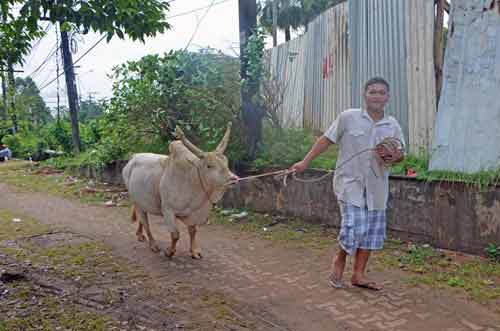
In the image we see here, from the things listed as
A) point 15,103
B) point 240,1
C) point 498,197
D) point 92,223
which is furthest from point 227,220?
point 15,103

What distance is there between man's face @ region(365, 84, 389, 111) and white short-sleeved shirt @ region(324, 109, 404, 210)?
108 mm

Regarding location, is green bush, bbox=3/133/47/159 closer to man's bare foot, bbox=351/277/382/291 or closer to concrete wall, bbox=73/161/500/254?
concrete wall, bbox=73/161/500/254

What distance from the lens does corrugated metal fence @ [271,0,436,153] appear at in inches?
220

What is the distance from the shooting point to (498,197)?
439 centimetres

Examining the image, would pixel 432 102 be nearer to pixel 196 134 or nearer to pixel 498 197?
pixel 498 197

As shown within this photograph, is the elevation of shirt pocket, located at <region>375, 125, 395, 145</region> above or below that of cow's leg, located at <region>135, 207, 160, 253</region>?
above

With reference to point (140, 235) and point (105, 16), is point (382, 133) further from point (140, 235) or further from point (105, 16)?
point (140, 235)

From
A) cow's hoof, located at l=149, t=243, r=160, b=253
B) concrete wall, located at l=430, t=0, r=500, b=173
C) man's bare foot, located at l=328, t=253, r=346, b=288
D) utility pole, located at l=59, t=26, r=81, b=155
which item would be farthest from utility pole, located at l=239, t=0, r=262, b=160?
utility pole, located at l=59, t=26, r=81, b=155

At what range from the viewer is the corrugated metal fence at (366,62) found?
5.58 metres

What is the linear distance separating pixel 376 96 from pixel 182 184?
227 cm

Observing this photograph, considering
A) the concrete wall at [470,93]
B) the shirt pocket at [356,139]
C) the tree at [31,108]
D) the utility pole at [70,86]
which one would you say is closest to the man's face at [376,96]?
the shirt pocket at [356,139]

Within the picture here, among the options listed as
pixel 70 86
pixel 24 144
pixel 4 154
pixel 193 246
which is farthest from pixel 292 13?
pixel 193 246

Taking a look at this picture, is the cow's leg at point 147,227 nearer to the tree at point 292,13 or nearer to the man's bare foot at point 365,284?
the man's bare foot at point 365,284

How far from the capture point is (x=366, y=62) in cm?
643
